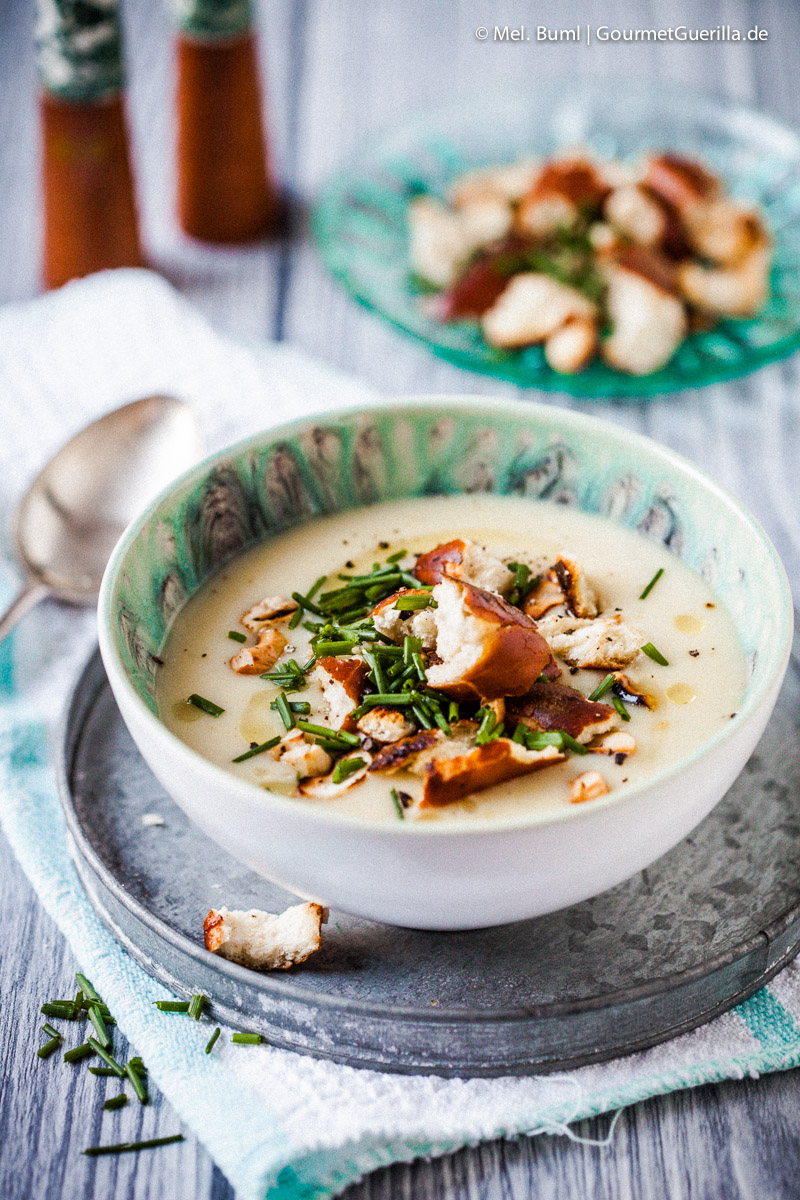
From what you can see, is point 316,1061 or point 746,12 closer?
point 316,1061

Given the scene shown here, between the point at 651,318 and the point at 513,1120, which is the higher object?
the point at 651,318

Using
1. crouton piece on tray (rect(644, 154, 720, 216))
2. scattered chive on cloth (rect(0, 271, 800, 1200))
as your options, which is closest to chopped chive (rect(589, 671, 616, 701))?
scattered chive on cloth (rect(0, 271, 800, 1200))

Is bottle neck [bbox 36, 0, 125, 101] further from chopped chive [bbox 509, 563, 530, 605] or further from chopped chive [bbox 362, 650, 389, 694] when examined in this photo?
chopped chive [bbox 362, 650, 389, 694]

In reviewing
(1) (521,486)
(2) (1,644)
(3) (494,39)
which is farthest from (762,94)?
(2) (1,644)

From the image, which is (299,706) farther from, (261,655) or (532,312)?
(532,312)

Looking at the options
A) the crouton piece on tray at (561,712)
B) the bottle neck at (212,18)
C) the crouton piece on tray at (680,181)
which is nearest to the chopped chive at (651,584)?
the crouton piece on tray at (561,712)

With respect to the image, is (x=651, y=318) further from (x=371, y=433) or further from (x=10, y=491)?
(x=10, y=491)
